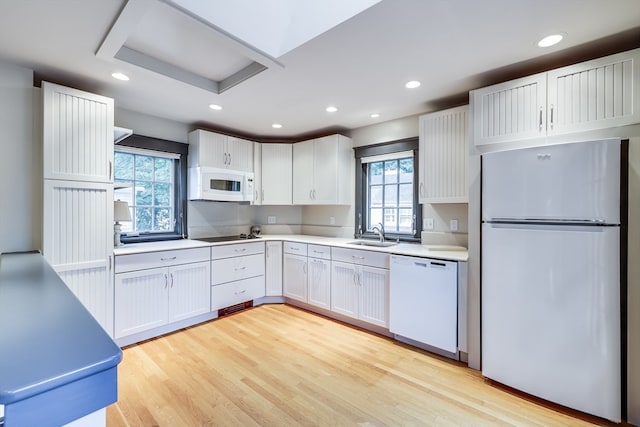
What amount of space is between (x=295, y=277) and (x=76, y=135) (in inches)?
101

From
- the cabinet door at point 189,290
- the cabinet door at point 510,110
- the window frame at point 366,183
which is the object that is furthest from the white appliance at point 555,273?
the cabinet door at point 189,290

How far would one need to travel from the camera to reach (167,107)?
3029mm

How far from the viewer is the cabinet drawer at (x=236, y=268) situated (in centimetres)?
326

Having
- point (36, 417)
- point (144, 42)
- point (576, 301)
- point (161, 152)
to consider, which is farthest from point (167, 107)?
point (576, 301)

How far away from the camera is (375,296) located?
114 inches

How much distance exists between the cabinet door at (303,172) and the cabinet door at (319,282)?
0.92 m

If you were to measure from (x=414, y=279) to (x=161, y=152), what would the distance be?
3.11 meters

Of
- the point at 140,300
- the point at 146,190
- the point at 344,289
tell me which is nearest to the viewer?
Result: the point at 140,300

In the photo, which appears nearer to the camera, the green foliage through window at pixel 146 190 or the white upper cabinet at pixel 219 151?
the green foliage through window at pixel 146 190

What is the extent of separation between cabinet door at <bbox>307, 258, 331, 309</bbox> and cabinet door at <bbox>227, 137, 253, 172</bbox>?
60.9 inches

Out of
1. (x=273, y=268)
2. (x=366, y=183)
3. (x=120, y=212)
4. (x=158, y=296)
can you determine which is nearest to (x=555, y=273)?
(x=366, y=183)

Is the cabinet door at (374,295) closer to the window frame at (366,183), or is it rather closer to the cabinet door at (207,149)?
the window frame at (366,183)

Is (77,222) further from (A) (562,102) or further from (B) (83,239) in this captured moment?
(A) (562,102)

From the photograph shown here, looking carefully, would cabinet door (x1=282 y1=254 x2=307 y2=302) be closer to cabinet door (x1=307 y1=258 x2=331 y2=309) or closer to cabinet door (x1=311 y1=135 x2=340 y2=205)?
cabinet door (x1=307 y1=258 x2=331 y2=309)
